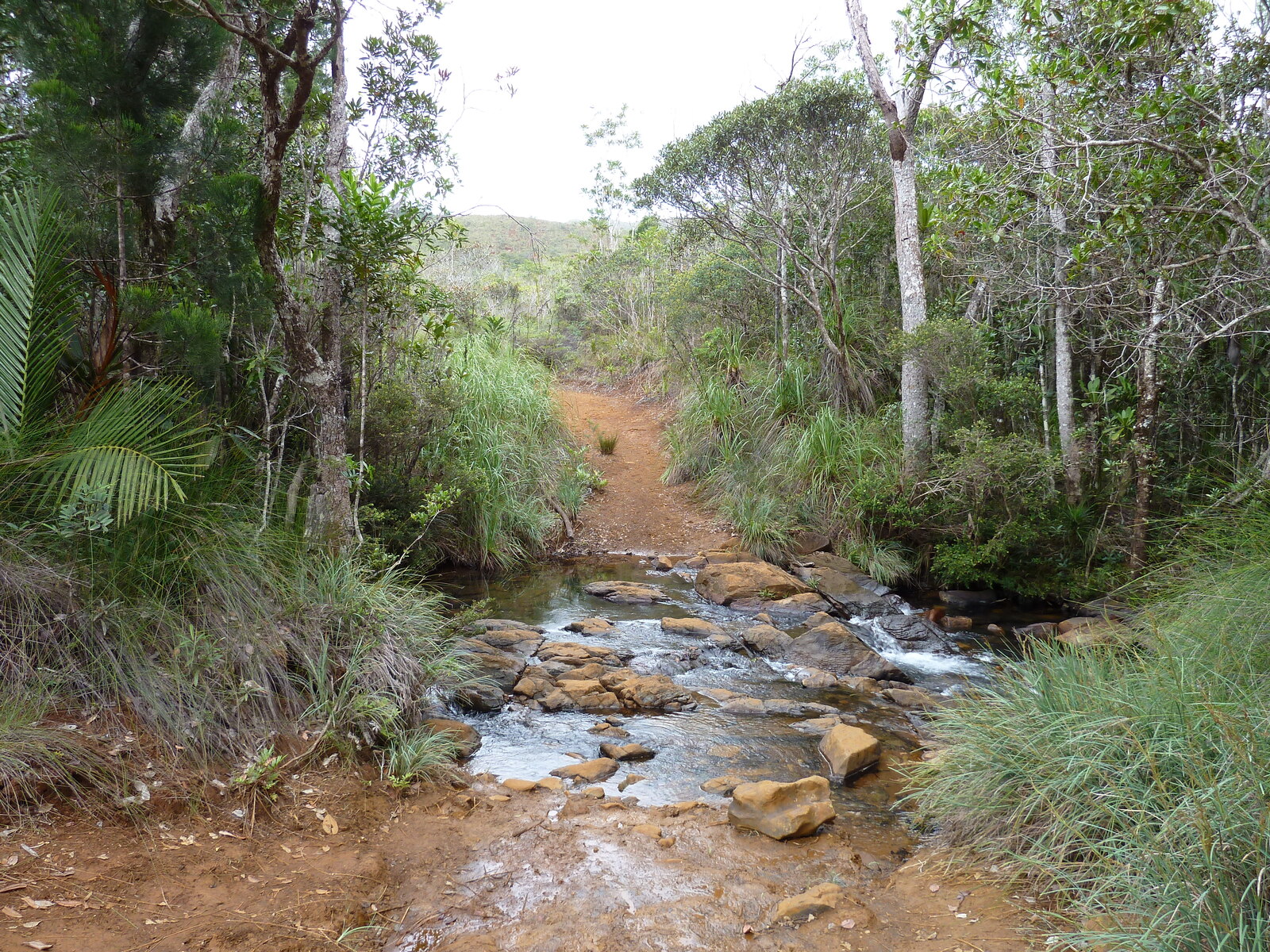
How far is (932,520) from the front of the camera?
28.2ft

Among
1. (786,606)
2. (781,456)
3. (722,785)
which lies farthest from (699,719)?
(781,456)

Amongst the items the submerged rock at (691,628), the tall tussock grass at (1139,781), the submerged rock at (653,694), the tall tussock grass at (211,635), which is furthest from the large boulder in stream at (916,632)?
the tall tussock grass at (211,635)

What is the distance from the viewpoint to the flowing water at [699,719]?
4.61 metres

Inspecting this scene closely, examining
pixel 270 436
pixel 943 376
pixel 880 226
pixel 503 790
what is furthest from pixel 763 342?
pixel 503 790

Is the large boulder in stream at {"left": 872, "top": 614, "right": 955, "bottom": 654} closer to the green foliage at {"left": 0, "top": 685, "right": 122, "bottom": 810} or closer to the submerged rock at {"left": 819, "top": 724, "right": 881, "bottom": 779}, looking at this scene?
the submerged rock at {"left": 819, "top": 724, "right": 881, "bottom": 779}

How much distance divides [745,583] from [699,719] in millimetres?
3154

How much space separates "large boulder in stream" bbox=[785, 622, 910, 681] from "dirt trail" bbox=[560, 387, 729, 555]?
3.37 m

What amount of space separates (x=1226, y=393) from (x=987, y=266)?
106 inches

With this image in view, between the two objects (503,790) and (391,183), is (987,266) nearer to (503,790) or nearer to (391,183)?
(391,183)

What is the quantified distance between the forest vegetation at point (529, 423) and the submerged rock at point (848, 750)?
56 centimetres

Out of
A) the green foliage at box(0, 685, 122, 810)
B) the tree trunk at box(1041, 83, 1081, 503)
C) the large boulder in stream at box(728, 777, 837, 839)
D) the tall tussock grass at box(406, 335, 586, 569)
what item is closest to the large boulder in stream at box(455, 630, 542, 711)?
the tall tussock grass at box(406, 335, 586, 569)

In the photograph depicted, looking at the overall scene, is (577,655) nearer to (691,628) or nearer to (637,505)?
(691,628)

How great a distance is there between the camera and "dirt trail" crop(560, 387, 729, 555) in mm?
10680

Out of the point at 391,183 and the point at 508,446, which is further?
Answer: the point at 508,446
